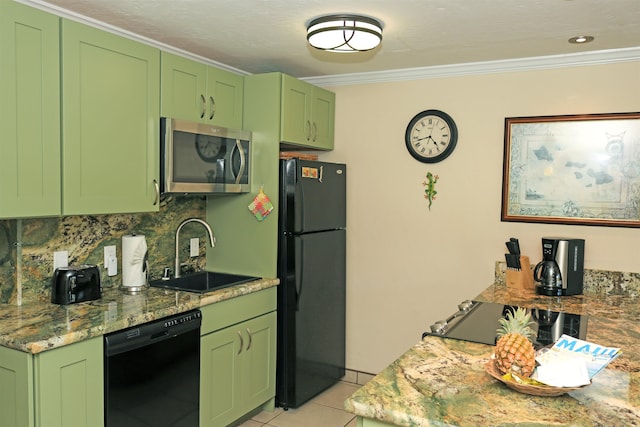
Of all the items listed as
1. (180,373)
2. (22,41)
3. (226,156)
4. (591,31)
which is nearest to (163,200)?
(226,156)

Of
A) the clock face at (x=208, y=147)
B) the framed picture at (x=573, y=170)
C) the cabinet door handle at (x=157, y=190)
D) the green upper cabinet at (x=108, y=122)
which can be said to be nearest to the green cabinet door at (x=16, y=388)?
the green upper cabinet at (x=108, y=122)

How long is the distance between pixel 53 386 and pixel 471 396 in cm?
162

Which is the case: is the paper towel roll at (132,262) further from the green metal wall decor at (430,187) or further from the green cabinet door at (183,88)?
the green metal wall decor at (430,187)

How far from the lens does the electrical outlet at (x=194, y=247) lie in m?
3.72

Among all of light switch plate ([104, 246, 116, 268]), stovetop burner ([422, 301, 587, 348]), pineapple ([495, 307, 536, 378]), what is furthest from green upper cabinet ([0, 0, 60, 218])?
pineapple ([495, 307, 536, 378])

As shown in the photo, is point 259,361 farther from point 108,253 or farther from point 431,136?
point 431,136

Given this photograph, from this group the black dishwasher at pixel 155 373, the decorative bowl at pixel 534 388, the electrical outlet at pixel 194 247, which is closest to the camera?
the decorative bowl at pixel 534 388

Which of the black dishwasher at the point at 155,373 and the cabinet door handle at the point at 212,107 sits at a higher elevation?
the cabinet door handle at the point at 212,107

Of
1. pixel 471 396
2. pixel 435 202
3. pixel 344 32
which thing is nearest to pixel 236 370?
pixel 435 202

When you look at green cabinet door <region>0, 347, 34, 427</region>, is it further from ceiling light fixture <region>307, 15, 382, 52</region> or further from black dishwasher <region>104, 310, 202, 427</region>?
ceiling light fixture <region>307, 15, 382, 52</region>

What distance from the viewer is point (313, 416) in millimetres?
3533

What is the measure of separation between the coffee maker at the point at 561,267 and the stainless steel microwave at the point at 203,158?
6.28 feet

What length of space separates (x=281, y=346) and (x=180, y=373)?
3.11ft

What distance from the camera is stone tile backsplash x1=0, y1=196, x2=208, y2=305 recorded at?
2.64m
